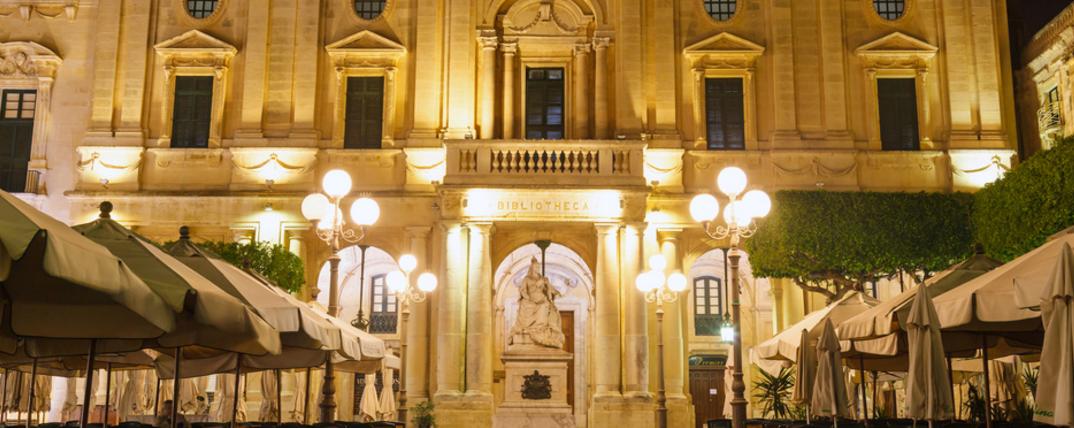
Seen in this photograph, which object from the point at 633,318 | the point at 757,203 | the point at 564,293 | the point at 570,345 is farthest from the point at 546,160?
the point at 757,203

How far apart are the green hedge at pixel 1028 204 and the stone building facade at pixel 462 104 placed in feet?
14.1

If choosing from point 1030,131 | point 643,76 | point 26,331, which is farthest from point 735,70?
point 26,331

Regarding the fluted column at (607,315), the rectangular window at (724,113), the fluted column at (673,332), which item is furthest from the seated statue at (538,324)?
the rectangular window at (724,113)

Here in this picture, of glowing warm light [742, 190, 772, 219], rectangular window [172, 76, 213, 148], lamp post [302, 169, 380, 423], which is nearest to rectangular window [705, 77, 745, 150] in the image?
rectangular window [172, 76, 213, 148]

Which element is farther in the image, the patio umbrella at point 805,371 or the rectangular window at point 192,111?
the rectangular window at point 192,111

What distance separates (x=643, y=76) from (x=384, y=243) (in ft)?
28.7

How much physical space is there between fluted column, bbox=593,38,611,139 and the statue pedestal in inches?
310

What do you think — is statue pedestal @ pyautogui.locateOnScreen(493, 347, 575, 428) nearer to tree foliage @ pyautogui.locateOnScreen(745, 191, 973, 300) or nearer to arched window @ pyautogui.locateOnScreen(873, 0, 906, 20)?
tree foliage @ pyautogui.locateOnScreen(745, 191, 973, 300)

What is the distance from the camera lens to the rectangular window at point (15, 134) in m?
32.2

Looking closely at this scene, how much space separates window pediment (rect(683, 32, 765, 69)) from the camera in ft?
105

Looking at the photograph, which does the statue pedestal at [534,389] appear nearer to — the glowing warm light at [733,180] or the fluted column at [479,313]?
the fluted column at [479,313]

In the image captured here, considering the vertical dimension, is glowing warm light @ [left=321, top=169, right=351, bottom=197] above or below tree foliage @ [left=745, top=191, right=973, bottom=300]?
below

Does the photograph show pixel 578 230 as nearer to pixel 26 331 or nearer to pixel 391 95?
pixel 391 95

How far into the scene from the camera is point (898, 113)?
3192cm
